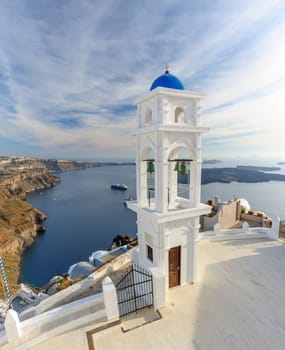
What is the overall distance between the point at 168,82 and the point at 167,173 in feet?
9.29

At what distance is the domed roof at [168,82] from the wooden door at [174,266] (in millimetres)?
5286

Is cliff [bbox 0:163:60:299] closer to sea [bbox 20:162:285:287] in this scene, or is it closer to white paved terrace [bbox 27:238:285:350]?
sea [bbox 20:162:285:287]

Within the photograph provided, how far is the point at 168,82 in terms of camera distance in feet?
18.9

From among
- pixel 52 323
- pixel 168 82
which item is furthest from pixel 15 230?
pixel 168 82

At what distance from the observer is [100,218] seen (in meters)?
50.2

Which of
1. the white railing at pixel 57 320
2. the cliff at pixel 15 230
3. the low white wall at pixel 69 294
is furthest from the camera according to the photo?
→ the cliff at pixel 15 230

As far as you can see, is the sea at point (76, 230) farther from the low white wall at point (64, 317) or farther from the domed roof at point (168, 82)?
the domed roof at point (168, 82)

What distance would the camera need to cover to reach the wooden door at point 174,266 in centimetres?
630

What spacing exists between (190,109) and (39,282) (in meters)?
33.0

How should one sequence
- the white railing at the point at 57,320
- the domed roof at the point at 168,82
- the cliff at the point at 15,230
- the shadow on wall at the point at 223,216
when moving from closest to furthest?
the white railing at the point at 57,320, the domed roof at the point at 168,82, the shadow on wall at the point at 223,216, the cliff at the point at 15,230

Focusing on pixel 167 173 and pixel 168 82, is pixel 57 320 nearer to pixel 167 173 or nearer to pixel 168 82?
pixel 167 173

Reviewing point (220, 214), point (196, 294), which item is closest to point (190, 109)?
point (196, 294)

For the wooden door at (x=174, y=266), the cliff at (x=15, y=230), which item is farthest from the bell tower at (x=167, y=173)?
the cliff at (x=15, y=230)

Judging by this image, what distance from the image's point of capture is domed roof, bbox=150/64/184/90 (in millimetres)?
5738
